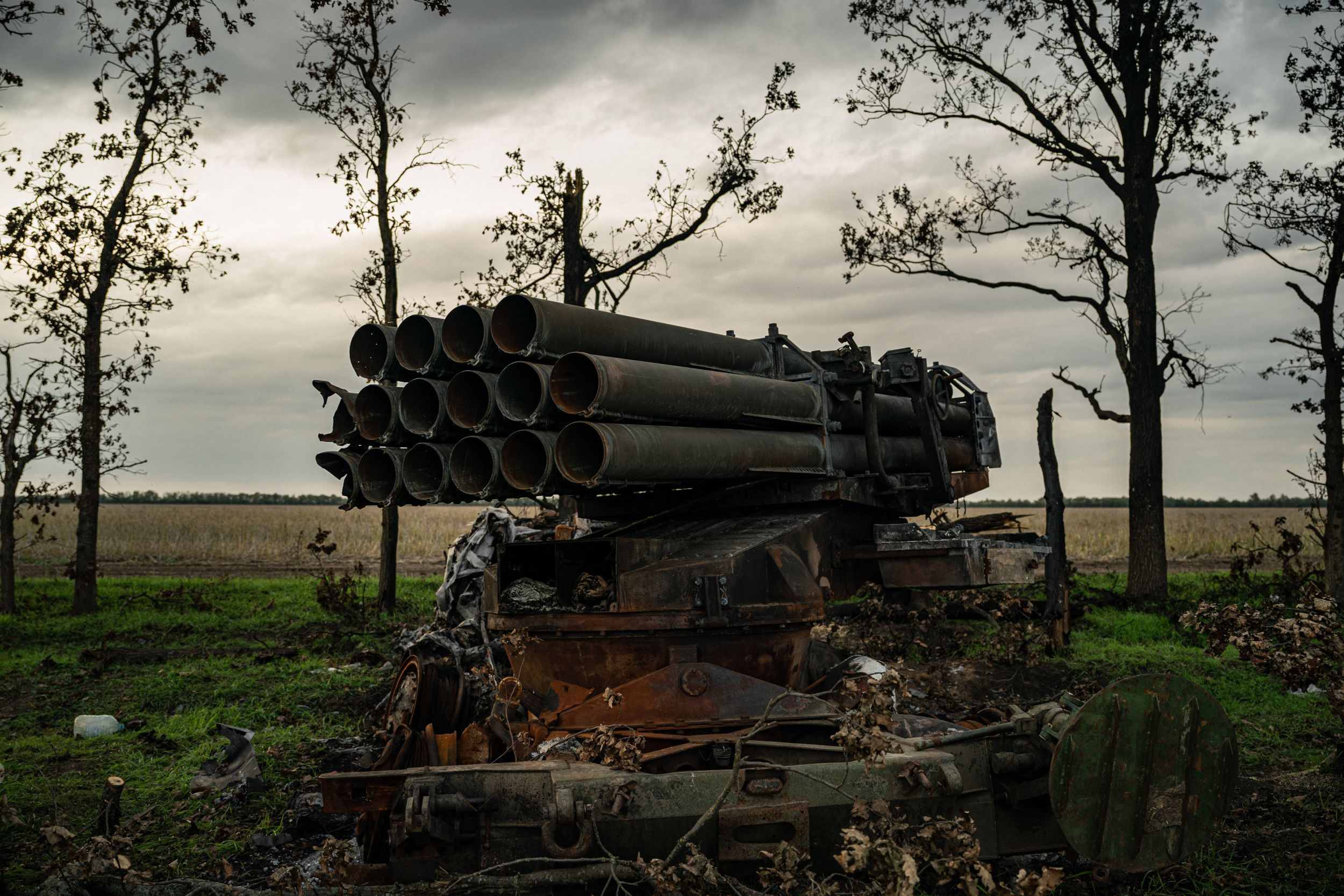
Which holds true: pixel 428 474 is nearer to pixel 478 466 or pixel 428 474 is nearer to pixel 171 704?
pixel 478 466

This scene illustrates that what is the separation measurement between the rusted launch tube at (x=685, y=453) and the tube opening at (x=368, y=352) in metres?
1.46

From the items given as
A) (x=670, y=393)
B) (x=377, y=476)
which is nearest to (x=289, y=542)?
(x=377, y=476)

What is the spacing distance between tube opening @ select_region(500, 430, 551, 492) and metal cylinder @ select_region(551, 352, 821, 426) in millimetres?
256

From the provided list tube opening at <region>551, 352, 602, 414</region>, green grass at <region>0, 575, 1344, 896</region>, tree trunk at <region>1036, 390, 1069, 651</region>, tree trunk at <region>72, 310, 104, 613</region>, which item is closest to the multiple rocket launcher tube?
tube opening at <region>551, 352, 602, 414</region>

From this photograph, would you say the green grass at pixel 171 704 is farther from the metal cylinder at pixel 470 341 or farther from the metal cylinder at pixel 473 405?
the metal cylinder at pixel 470 341

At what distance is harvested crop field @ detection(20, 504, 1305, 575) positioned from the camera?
2367cm

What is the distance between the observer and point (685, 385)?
5.29 metres

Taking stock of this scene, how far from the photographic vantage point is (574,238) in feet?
50.5

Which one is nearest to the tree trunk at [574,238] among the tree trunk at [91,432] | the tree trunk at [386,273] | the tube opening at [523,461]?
the tree trunk at [386,273]

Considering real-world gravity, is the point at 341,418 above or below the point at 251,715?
above

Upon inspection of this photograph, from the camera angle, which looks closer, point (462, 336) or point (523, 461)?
point (523, 461)

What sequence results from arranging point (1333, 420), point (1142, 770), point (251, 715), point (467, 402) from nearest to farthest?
point (1142, 770) < point (467, 402) < point (251, 715) < point (1333, 420)

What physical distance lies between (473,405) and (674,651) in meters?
1.57

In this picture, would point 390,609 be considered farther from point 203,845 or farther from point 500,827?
point 500,827
